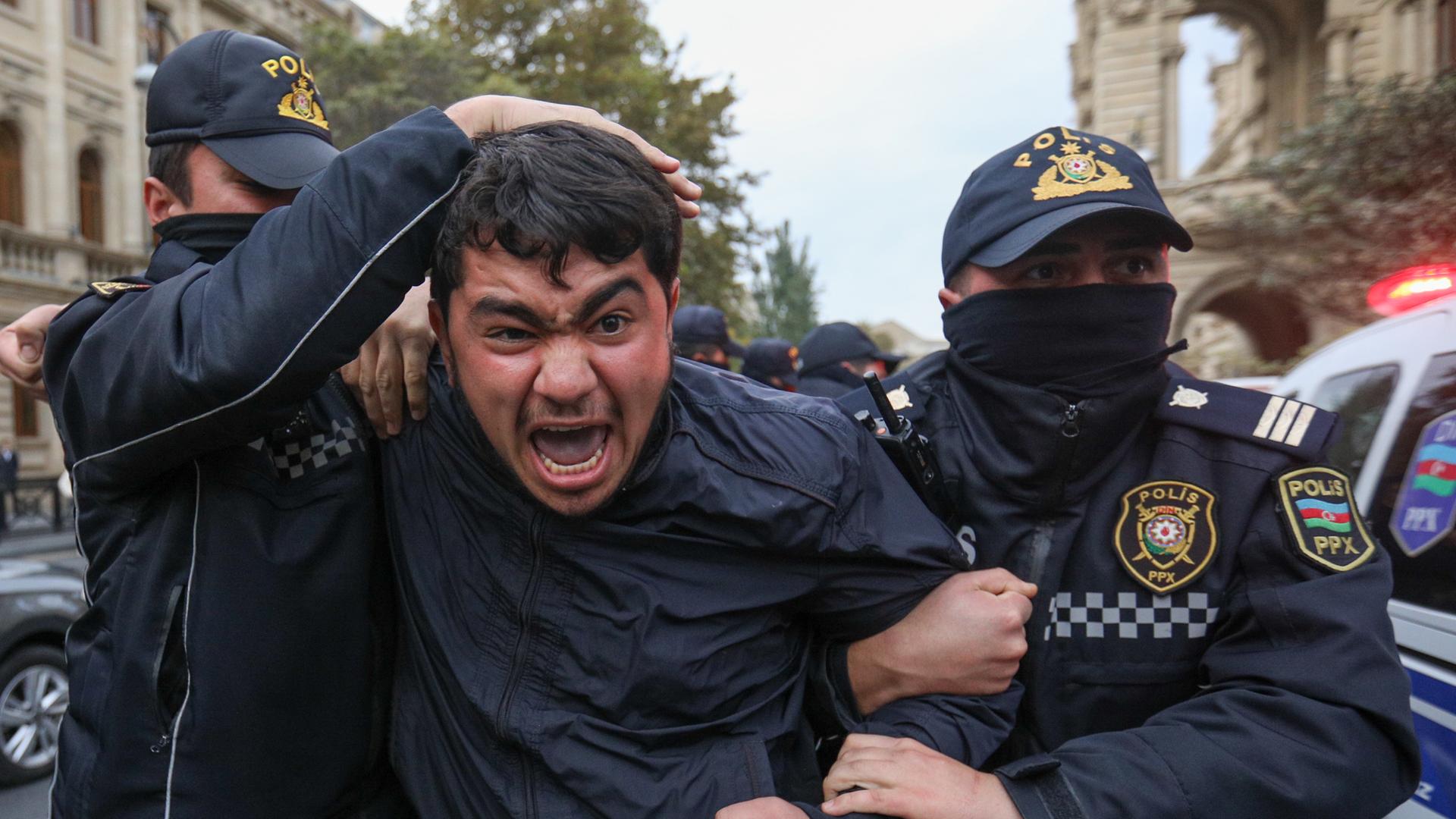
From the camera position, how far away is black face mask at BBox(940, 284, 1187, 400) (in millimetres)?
1933

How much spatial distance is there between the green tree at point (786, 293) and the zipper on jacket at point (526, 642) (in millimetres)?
43476

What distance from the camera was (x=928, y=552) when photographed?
171cm

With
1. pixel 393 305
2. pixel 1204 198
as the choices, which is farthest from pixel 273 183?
pixel 1204 198

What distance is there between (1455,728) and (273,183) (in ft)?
8.20

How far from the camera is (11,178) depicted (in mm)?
20625

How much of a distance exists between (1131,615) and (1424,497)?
108 cm

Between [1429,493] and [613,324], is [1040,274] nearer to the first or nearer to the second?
[613,324]

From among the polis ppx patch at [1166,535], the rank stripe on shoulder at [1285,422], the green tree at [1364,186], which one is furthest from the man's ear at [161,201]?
the green tree at [1364,186]

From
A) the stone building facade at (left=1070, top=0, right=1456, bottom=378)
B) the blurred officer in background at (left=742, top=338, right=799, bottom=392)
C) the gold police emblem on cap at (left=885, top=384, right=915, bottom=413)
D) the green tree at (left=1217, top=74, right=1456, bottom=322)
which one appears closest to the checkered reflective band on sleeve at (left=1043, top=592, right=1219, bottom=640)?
the gold police emblem on cap at (left=885, top=384, right=915, bottom=413)

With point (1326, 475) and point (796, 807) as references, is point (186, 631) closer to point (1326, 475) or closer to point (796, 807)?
point (796, 807)

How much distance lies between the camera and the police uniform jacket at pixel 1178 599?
1.58 meters

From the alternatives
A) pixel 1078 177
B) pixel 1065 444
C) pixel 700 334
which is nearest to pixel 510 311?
pixel 1065 444

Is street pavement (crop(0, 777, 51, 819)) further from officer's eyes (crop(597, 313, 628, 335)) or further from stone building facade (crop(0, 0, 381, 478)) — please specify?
stone building facade (crop(0, 0, 381, 478))

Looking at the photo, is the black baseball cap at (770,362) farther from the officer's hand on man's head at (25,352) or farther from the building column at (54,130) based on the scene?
the building column at (54,130)
